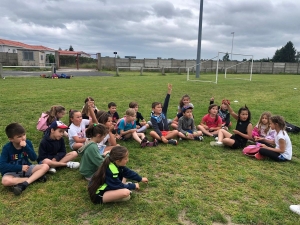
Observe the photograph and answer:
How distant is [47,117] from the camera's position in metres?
5.59

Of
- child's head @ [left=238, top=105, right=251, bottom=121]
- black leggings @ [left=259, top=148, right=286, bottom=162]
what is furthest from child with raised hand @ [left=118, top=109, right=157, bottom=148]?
black leggings @ [left=259, top=148, right=286, bottom=162]

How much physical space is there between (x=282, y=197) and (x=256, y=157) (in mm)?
1454

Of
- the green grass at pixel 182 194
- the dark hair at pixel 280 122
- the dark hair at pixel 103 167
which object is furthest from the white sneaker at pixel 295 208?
the dark hair at pixel 103 167

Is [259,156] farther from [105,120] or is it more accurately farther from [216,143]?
[105,120]

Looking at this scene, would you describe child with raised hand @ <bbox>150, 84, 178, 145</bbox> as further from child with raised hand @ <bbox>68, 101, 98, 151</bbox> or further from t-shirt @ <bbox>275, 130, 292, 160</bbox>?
t-shirt @ <bbox>275, 130, 292, 160</bbox>

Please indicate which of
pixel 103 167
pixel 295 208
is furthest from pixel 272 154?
pixel 103 167

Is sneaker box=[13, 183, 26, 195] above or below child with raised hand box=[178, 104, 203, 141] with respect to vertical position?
below

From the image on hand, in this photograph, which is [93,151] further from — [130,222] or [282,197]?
[282,197]

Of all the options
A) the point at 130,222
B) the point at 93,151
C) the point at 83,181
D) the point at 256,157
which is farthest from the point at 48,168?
the point at 256,157

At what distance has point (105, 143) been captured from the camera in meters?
5.42

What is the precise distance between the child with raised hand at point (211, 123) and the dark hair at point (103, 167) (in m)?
3.64

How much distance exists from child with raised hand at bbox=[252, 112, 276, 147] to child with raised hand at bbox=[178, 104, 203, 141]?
125 cm

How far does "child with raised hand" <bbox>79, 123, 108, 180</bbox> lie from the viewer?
12.0 ft

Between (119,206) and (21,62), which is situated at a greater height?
(21,62)
